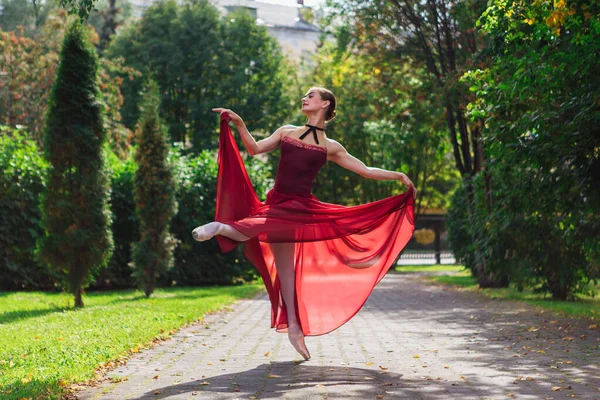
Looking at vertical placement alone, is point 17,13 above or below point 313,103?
above

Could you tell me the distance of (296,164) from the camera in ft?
28.2

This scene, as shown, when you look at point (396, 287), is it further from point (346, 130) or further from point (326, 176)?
point (326, 176)

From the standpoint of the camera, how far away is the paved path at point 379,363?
6887 millimetres

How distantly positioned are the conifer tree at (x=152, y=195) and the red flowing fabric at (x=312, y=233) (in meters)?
10.8

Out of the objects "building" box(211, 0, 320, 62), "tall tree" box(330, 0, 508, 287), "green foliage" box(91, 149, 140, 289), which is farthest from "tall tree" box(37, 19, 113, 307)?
"building" box(211, 0, 320, 62)

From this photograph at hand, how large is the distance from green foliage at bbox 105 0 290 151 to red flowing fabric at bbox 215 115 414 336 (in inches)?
1359

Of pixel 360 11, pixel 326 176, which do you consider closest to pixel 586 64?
pixel 360 11

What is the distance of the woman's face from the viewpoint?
28.7ft

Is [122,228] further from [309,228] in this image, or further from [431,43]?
[309,228]

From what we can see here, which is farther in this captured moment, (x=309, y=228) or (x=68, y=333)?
(x=68, y=333)

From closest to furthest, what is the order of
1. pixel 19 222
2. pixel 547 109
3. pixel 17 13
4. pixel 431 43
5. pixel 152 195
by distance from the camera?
pixel 547 109 → pixel 152 195 → pixel 19 222 → pixel 431 43 → pixel 17 13

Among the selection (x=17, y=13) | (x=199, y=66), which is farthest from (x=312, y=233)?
(x=17, y=13)

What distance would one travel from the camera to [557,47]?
12.5 m

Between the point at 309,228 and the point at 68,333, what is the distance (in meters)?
A: 3.95
